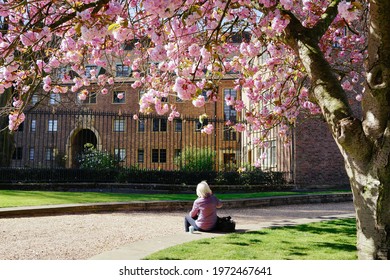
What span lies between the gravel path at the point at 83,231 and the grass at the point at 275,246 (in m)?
1.20

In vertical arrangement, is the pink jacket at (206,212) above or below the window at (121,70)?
below

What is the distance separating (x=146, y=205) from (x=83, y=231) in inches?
137

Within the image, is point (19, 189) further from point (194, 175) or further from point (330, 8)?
point (330, 8)

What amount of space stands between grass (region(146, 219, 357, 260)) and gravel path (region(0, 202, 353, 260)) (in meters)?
→ 1.20

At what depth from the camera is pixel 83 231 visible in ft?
23.6

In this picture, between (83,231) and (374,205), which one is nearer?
(374,205)

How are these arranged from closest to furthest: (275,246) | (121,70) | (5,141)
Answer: (275,246) → (121,70) → (5,141)

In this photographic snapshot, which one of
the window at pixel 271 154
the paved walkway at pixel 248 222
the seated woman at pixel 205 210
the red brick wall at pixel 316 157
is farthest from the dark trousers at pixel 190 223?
the window at pixel 271 154

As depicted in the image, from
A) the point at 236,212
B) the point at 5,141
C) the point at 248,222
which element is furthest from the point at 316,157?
the point at 5,141

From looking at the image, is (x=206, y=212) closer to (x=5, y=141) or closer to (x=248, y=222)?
(x=248, y=222)

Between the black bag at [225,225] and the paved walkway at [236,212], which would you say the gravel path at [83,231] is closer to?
the paved walkway at [236,212]

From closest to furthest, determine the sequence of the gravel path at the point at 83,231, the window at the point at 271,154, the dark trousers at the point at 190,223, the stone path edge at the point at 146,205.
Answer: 1. the gravel path at the point at 83,231
2. the dark trousers at the point at 190,223
3. the stone path edge at the point at 146,205
4. the window at the point at 271,154

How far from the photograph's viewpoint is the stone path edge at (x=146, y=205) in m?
8.93

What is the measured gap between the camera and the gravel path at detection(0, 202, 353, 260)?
554 cm
